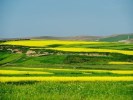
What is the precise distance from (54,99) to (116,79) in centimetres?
936

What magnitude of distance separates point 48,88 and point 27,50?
34.2 m

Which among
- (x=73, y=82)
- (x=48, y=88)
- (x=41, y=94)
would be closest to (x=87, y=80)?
(x=73, y=82)

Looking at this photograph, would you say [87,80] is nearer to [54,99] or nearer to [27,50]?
[54,99]

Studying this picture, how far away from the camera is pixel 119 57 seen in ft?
161

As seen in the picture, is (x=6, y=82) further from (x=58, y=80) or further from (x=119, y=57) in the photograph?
(x=119, y=57)

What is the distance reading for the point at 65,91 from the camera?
21.7 m

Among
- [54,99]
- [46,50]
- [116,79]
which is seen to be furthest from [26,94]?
[46,50]

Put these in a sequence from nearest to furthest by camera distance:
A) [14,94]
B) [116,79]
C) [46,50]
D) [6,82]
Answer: [14,94] → [6,82] → [116,79] → [46,50]

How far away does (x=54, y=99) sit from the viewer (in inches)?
748

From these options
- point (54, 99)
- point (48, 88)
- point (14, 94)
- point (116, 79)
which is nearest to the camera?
point (54, 99)

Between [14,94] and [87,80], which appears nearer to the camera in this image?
[14,94]

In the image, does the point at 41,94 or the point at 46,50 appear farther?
the point at 46,50

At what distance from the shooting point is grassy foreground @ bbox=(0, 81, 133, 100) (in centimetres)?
1966

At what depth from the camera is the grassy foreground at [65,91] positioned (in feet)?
64.5
